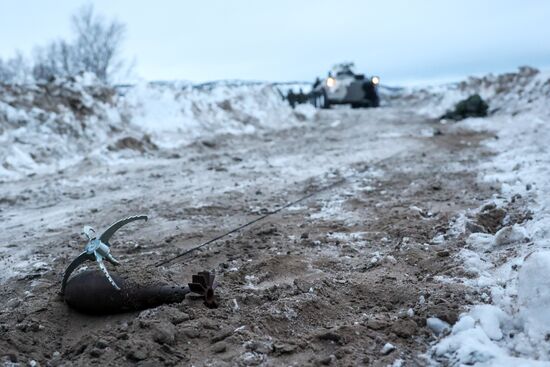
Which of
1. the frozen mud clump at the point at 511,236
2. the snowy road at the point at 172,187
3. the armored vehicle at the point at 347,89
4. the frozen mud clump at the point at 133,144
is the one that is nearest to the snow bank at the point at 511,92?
the armored vehicle at the point at 347,89

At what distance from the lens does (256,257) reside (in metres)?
3.80

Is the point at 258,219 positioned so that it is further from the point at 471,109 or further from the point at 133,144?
the point at 471,109

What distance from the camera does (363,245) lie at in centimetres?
400

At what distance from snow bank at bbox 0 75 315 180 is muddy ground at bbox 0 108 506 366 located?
3.16 ft

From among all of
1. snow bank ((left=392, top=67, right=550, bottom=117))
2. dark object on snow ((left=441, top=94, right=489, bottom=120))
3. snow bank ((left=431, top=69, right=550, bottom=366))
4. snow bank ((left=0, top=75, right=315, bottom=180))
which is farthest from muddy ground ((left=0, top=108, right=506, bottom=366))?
dark object on snow ((left=441, top=94, right=489, bottom=120))

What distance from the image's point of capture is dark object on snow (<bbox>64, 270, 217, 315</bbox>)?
2943 millimetres

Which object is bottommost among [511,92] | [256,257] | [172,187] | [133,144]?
[256,257]

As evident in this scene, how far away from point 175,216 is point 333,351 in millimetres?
2981

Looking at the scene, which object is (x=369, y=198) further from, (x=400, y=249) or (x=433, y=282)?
(x=433, y=282)

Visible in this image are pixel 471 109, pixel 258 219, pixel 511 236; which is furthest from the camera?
pixel 471 109

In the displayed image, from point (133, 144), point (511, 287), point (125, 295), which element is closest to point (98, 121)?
point (133, 144)

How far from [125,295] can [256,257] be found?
1.11m

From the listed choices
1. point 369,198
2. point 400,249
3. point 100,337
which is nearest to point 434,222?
point 400,249

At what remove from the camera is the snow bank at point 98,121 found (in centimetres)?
873
